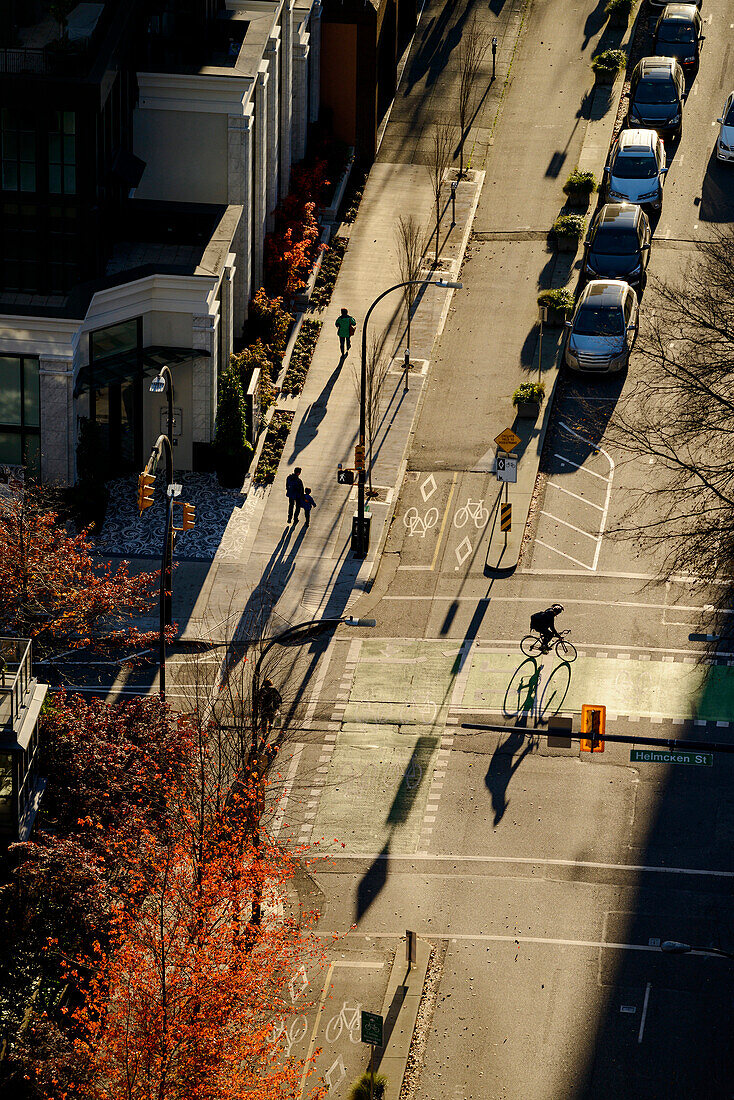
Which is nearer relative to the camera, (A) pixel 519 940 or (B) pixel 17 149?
(A) pixel 519 940

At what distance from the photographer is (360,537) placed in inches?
2051

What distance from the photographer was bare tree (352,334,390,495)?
184ft

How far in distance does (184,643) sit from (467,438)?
1233 centimetres

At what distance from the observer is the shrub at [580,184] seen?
65.8m

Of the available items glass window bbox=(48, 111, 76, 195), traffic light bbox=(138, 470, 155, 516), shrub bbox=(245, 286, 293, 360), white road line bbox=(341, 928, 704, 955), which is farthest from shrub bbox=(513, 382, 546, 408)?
white road line bbox=(341, 928, 704, 955)

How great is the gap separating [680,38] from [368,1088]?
48423 mm

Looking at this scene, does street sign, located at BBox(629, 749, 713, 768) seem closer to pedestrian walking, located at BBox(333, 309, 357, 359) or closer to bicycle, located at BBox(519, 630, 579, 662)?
bicycle, located at BBox(519, 630, 579, 662)

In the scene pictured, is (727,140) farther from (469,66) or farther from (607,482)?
(607,482)

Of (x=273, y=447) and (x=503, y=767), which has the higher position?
(x=273, y=447)

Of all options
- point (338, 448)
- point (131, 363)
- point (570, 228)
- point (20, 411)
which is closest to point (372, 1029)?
point (20, 411)

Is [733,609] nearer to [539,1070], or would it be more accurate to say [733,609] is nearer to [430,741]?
[430,741]

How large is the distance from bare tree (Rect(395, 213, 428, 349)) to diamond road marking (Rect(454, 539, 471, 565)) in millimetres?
9268

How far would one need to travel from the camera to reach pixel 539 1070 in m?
37.2

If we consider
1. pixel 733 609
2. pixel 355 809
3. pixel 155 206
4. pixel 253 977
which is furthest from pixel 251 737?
pixel 155 206
